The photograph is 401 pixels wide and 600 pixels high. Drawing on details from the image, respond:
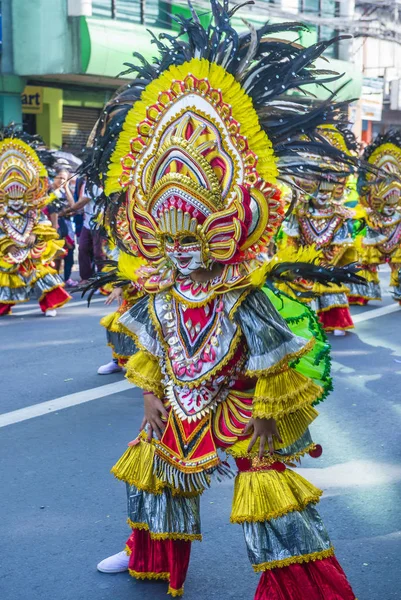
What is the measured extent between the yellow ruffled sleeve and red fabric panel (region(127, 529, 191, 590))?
787mm

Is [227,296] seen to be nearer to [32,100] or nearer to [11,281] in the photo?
[11,281]

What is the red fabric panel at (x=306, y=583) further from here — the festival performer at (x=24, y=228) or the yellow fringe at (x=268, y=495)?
the festival performer at (x=24, y=228)

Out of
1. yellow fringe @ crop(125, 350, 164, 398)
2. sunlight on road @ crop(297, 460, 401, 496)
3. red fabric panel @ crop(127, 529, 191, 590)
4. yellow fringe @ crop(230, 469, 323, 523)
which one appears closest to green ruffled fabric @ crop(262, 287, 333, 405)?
yellow fringe @ crop(230, 469, 323, 523)

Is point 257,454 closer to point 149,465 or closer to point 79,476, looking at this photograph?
point 149,465

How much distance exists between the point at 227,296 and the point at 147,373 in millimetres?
489

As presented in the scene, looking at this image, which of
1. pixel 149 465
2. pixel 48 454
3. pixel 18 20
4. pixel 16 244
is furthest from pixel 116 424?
pixel 18 20

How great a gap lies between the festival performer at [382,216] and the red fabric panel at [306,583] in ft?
24.8

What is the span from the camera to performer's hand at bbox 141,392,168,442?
3.56 meters

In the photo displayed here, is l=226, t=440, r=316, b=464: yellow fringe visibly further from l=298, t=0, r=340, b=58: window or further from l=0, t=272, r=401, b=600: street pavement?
l=298, t=0, r=340, b=58: window

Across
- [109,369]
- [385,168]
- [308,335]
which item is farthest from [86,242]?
[308,335]

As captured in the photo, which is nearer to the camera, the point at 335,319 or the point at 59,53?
the point at 335,319

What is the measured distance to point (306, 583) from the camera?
3266 mm

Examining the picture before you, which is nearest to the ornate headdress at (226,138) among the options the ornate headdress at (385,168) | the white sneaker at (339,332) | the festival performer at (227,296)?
the festival performer at (227,296)

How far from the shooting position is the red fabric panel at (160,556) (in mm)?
3684
